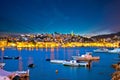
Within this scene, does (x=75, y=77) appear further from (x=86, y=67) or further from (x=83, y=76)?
(x=86, y=67)

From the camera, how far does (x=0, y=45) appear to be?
121562 mm

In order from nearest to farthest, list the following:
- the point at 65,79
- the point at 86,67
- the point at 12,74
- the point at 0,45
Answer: the point at 12,74
the point at 65,79
the point at 86,67
the point at 0,45

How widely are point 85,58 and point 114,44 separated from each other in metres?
79.5

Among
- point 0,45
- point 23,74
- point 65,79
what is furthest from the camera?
point 0,45

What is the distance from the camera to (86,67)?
3562cm

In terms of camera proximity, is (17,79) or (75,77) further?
(75,77)

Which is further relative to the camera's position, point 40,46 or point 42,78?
point 40,46

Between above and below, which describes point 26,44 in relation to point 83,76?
above

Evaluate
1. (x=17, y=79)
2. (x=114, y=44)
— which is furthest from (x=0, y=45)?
(x=17, y=79)

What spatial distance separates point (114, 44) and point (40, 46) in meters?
27.9

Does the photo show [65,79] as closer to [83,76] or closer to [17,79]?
[83,76]

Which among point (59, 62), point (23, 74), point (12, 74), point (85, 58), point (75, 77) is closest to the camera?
point (12, 74)

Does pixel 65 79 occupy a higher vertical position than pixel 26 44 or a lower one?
lower

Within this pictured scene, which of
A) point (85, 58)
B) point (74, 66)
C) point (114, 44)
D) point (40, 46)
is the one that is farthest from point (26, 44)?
point (74, 66)
